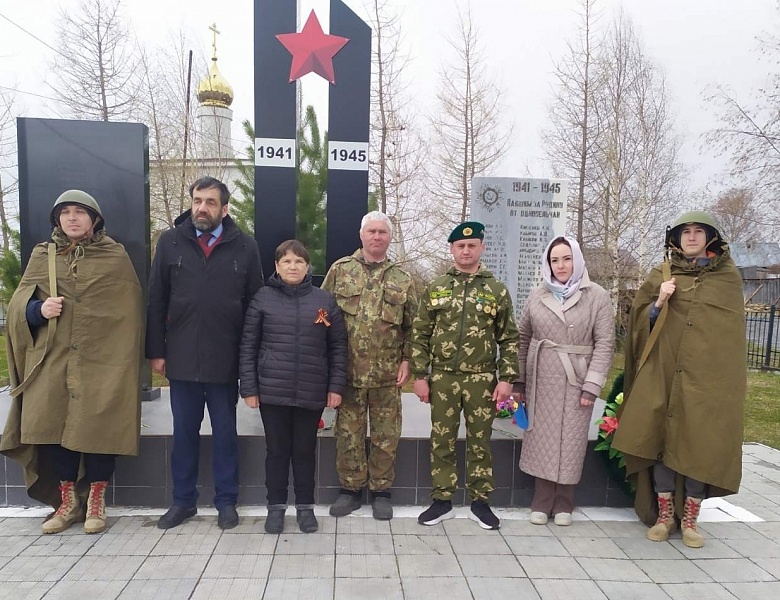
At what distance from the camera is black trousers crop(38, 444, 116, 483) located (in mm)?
3186

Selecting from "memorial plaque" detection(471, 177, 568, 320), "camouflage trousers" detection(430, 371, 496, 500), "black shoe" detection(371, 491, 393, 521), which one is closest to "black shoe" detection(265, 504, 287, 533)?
"black shoe" detection(371, 491, 393, 521)

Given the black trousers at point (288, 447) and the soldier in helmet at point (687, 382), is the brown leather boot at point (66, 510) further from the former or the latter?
the soldier in helmet at point (687, 382)

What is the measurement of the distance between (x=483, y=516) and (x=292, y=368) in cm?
159

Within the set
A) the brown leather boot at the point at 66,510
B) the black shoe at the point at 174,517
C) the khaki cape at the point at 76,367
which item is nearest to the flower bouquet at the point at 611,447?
the black shoe at the point at 174,517

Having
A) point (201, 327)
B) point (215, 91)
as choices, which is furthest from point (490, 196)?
point (215, 91)

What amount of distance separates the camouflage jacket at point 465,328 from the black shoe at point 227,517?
145 cm

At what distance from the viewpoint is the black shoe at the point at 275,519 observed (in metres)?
3.21

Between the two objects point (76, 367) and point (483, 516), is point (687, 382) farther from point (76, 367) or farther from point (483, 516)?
point (76, 367)

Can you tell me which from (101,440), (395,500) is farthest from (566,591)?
(101,440)

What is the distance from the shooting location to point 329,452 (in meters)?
3.64

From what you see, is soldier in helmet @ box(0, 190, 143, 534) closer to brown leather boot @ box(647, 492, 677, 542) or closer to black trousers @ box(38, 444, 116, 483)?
black trousers @ box(38, 444, 116, 483)

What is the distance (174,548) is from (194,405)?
822mm

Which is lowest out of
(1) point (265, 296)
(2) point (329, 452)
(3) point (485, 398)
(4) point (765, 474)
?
(4) point (765, 474)

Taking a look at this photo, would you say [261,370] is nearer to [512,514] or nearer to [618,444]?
[512,514]
